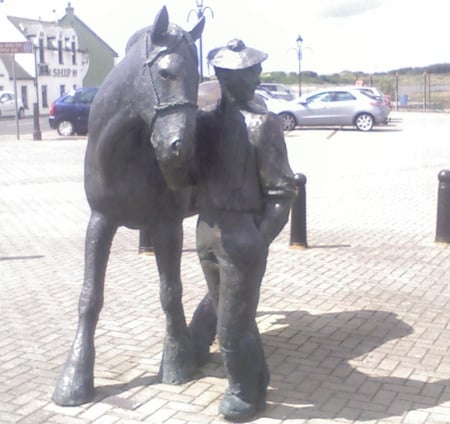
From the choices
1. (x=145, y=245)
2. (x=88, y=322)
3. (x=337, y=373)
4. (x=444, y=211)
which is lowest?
(x=337, y=373)

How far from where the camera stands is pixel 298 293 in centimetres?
701

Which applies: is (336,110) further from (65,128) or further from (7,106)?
(7,106)

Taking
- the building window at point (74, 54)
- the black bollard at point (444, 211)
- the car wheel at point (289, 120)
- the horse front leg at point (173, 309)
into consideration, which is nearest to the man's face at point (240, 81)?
the horse front leg at point (173, 309)

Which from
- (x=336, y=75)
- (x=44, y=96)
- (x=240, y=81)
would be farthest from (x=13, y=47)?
(x=336, y=75)

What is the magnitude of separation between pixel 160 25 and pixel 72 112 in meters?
22.6

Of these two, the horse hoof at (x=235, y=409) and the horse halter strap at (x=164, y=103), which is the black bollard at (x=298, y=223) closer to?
the horse hoof at (x=235, y=409)

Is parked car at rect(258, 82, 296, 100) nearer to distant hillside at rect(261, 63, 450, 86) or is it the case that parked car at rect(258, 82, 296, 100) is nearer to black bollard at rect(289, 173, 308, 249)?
distant hillside at rect(261, 63, 450, 86)

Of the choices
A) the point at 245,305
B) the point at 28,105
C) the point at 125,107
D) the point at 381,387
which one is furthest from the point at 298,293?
the point at 28,105

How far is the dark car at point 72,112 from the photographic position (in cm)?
2566

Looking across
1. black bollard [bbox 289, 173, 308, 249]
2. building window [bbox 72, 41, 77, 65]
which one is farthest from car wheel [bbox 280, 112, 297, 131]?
building window [bbox 72, 41, 77, 65]

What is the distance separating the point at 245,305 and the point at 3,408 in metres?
1.59

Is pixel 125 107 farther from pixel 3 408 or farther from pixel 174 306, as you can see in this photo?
pixel 3 408

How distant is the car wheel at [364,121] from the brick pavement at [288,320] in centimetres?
1514

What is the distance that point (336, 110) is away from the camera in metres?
27.6
